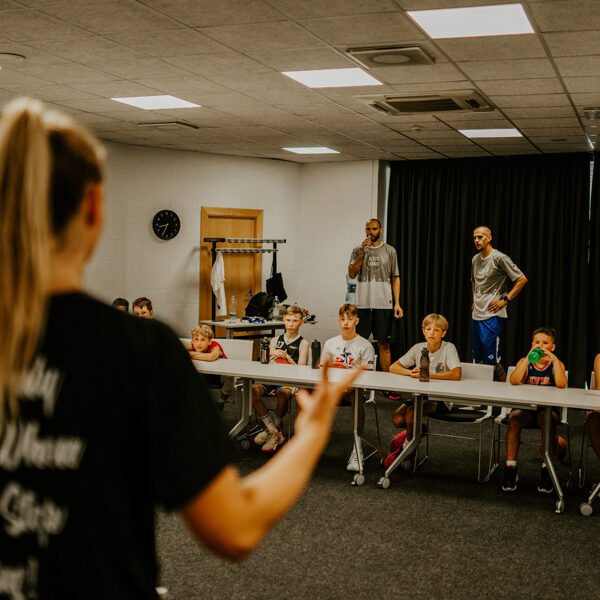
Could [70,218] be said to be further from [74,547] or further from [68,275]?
[74,547]

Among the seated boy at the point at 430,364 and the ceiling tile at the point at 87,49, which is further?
the seated boy at the point at 430,364

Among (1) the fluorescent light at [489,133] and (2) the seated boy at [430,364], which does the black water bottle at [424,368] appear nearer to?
(2) the seated boy at [430,364]

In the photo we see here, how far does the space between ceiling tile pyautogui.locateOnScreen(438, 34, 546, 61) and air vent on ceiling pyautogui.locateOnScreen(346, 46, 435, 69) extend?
0.16 m

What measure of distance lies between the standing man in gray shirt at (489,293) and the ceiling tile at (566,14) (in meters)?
3.49

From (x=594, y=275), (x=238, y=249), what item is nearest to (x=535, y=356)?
(x=594, y=275)

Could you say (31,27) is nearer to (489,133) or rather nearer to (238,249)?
(489,133)

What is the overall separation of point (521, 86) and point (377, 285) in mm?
3568

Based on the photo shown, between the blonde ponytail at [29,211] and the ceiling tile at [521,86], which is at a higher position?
the ceiling tile at [521,86]

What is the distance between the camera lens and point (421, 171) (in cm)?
929

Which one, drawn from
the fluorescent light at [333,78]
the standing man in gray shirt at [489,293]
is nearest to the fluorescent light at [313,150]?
the standing man in gray shirt at [489,293]

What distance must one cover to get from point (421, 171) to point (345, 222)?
119cm

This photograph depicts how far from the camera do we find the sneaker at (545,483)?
4605 mm

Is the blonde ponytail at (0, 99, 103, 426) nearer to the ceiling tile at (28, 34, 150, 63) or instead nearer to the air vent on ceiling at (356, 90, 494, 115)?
the ceiling tile at (28, 34, 150, 63)

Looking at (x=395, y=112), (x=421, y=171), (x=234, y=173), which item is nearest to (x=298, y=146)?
(x=234, y=173)
